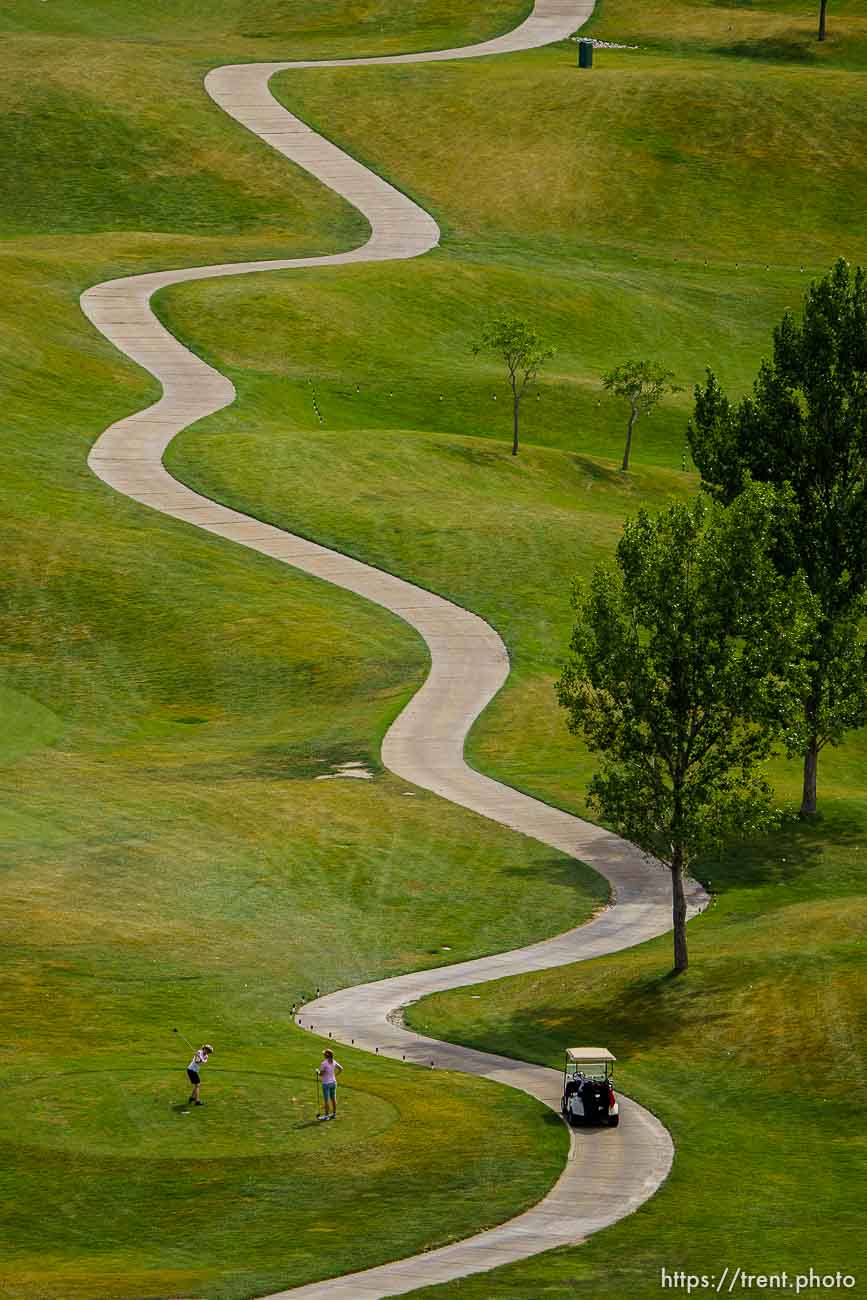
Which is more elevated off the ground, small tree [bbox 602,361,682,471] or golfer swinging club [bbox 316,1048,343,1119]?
golfer swinging club [bbox 316,1048,343,1119]

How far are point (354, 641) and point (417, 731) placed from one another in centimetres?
999

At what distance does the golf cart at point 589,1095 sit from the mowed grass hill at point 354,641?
927mm

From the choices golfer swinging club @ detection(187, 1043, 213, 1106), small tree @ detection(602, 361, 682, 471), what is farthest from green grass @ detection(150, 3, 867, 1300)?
golfer swinging club @ detection(187, 1043, 213, 1106)

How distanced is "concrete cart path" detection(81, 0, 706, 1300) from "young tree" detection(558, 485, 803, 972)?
19.0 feet

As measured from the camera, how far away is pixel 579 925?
196 feet

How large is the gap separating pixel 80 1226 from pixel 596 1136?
11530 mm

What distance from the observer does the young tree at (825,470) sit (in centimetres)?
6769

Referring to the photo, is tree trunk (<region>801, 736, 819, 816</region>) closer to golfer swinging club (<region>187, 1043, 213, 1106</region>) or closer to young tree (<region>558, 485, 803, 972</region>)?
young tree (<region>558, 485, 803, 972</region>)

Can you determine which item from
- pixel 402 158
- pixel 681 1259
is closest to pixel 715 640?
pixel 681 1259

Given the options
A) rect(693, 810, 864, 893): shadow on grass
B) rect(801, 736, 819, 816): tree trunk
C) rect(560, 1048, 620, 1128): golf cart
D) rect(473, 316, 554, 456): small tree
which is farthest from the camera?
rect(473, 316, 554, 456): small tree

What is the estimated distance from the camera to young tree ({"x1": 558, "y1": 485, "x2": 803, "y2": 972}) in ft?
172

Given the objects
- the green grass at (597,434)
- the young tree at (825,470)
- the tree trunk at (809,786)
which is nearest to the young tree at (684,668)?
the green grass at (597,434)

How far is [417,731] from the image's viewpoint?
7481 cm

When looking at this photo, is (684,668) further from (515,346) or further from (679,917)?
(515,346)
